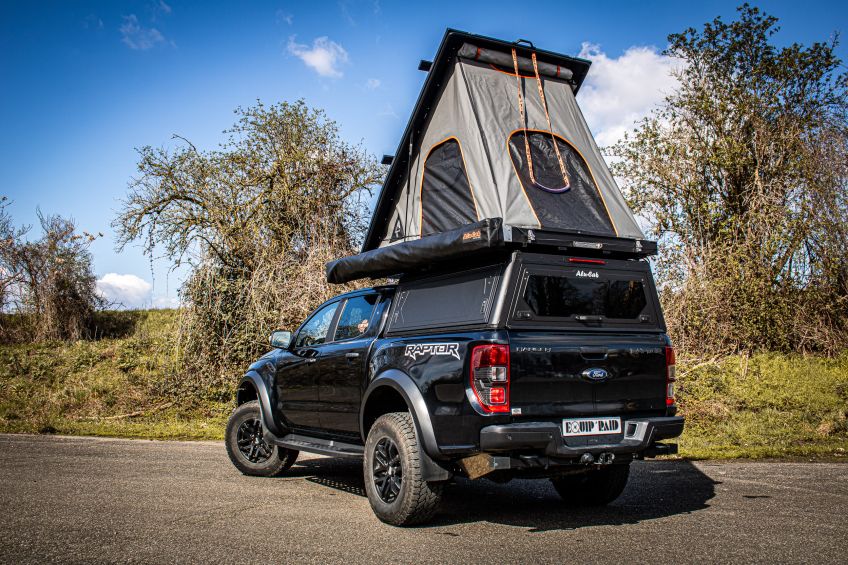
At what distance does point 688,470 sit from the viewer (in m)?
7.82


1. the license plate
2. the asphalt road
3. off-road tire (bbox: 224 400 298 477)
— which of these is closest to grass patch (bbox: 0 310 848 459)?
the asphalt road

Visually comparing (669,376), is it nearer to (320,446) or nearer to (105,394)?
(320,446)

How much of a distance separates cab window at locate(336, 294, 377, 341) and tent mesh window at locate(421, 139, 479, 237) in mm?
1105

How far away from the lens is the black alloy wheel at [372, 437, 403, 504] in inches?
Result: 209

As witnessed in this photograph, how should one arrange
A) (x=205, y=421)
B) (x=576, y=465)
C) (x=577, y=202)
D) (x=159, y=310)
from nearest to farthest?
1. (x=576, y=465)
2. (x=577, y=202)
3. (x=205, y=421)
4. (x=159, y=310)

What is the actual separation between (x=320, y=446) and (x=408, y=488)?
1.62 metres

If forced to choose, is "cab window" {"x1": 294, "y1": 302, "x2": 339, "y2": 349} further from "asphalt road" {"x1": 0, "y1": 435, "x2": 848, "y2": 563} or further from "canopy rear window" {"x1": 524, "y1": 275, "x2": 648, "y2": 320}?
"canopy rear window" {"x1": 524, "y1": 275, "x2": 648, "y2": 320}

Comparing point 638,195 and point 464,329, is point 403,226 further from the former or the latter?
point 638,195

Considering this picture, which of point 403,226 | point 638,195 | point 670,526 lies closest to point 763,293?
point 638,195

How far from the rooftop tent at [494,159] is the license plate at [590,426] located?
1.48 metres

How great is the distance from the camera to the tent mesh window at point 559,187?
253 inches

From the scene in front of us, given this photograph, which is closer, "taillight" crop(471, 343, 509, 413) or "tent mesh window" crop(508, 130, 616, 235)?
"taillight" crop(471, 343, 509, 413)

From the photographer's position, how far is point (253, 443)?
25.0 ft

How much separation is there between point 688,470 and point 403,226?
13.6ft
